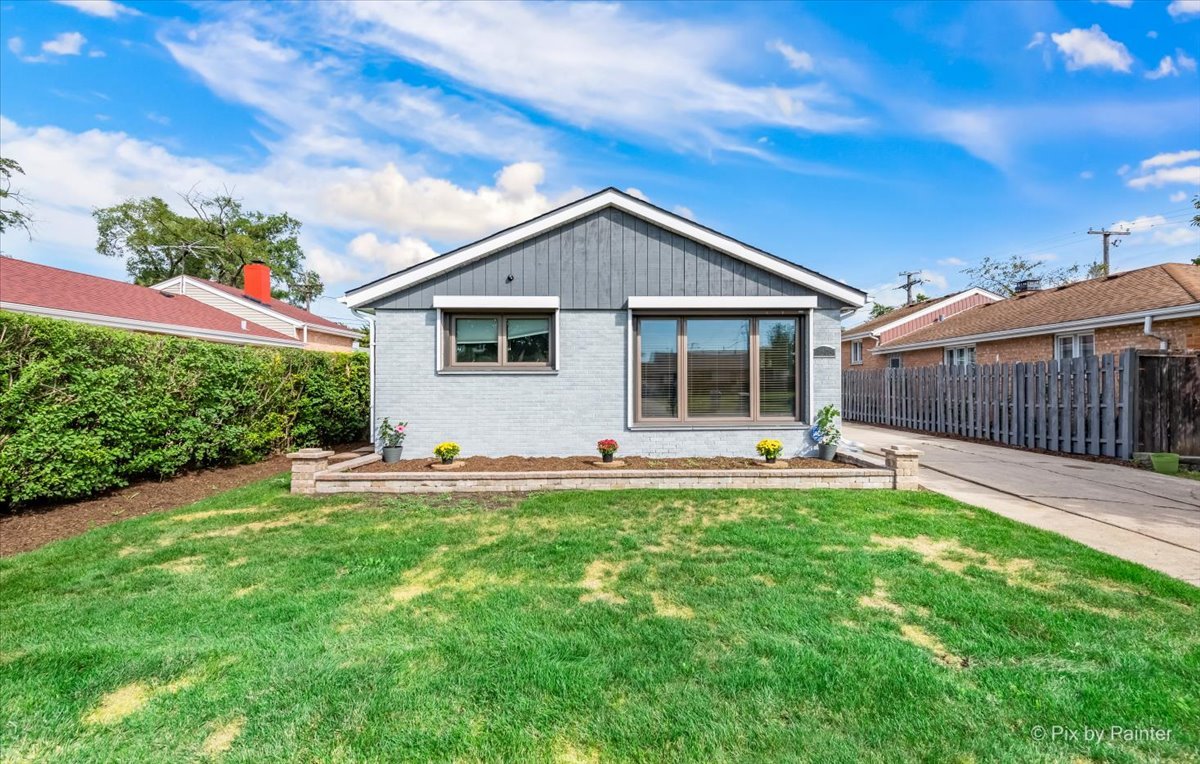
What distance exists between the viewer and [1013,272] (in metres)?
41.0

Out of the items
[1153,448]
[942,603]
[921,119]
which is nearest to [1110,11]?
[921,119]

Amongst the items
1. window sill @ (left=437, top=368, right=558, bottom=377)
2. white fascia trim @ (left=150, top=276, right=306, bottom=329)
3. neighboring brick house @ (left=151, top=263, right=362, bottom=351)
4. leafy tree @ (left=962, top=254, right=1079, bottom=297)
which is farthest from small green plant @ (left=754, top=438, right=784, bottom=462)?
leafy tree @ (left=962, top=254, right=1079, bottom=297)

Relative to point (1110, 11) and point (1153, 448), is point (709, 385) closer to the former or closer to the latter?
point (1153, 448)

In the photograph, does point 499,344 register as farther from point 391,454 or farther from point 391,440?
point 391,454

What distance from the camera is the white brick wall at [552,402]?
824 cm

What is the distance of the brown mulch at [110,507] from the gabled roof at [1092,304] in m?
18.8

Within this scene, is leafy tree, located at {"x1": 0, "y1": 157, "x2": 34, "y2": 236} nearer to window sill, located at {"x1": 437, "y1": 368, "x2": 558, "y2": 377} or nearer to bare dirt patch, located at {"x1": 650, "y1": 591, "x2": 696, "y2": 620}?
window sill, located at {"x1": 437, "y1": 368, "x2": 558, "y2": 377}

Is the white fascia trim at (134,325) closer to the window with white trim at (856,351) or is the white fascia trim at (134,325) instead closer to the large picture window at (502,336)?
the large picture window at (502,336)

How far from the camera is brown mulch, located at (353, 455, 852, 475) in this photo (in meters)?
7.50

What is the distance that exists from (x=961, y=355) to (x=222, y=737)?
70.9ft

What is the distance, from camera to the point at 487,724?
221 centimetres

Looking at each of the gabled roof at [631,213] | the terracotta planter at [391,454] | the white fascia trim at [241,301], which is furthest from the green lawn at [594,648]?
the white fascia trim at [241,301]

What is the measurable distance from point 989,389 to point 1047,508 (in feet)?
25.0

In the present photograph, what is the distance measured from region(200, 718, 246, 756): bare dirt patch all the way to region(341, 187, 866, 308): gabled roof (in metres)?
6.82
